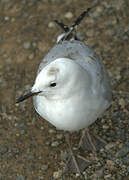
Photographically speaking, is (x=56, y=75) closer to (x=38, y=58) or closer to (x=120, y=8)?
(x=38, y=58)

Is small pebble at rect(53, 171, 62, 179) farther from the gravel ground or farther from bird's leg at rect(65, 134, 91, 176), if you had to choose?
bird's leg at rect(65, 134, 91, 176)

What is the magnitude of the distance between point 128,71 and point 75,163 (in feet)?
5.15

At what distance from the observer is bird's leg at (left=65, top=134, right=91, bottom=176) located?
3.82m

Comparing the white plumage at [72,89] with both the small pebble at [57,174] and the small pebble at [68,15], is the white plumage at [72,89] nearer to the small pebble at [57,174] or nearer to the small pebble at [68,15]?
the small pebble at [57,174]

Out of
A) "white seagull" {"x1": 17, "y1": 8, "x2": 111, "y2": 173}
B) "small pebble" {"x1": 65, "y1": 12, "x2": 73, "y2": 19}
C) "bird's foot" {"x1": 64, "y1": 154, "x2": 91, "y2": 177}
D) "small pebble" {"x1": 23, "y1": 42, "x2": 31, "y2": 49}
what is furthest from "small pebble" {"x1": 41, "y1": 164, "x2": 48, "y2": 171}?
"small pebble" {"x1": 65, "y1": 12, "x2": 73, "y2": 19}

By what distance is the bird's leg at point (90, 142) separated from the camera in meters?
3.97

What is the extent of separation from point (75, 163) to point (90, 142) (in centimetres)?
33

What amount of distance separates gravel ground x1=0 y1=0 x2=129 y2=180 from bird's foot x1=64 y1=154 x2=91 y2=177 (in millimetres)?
54

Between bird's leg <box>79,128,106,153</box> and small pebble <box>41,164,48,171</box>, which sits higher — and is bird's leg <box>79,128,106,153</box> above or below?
below

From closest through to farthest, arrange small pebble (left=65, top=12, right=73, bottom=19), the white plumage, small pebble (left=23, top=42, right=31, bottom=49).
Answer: the white plumage, small pebble (left=23, top=42, right=31, bottom=49), small pebble (left=65, top=12, right=73, bottom=19)

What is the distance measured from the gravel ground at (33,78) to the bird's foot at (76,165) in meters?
0.05

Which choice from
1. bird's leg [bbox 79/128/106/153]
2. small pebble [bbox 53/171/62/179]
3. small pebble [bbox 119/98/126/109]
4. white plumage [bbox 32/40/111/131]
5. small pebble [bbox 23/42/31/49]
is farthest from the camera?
small pebble [bbox 23/42/31/49]

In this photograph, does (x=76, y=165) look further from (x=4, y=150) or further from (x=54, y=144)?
(x=4, y=150)

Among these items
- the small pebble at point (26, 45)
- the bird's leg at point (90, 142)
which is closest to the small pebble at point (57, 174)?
the bird's leg at point (90, 142)
